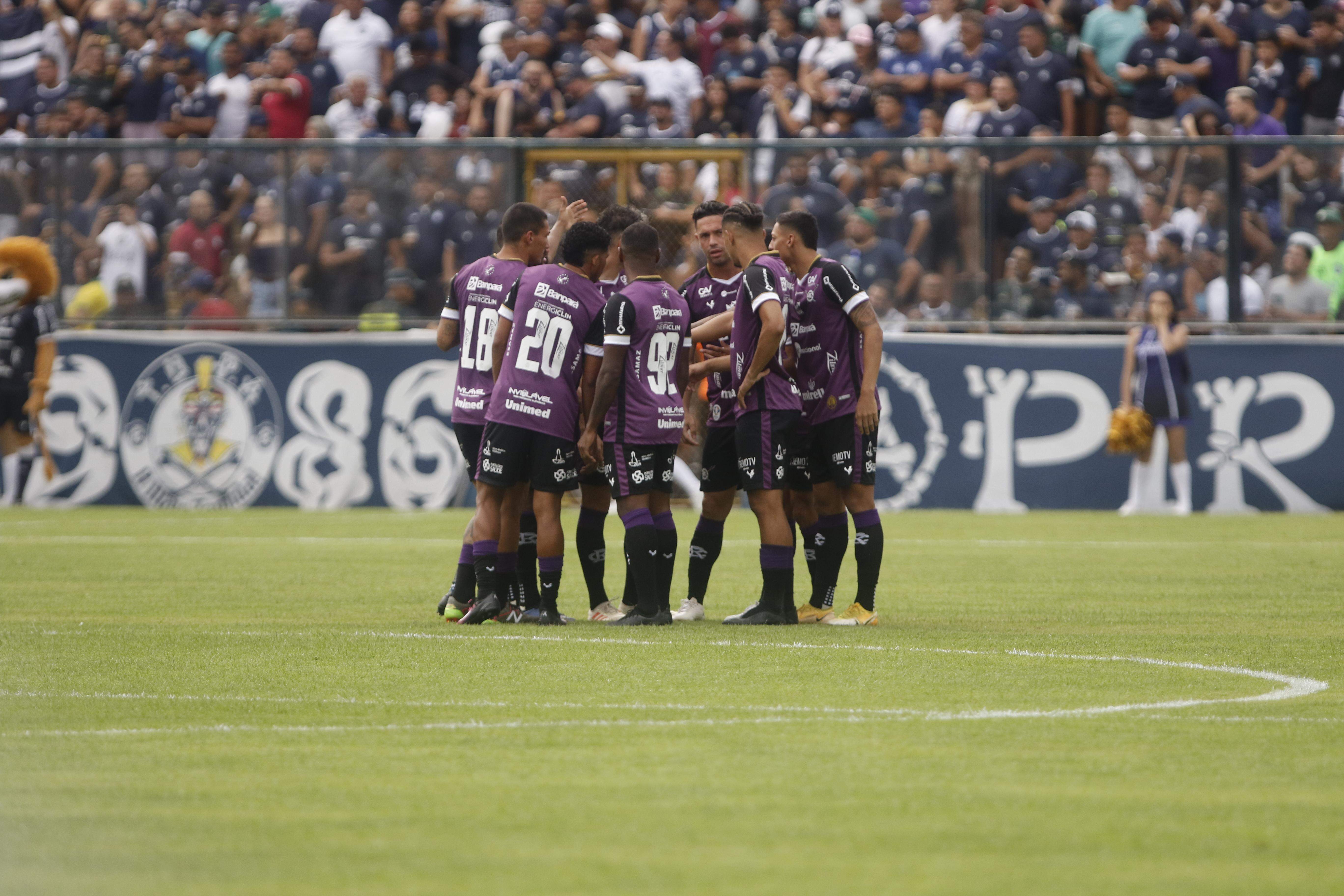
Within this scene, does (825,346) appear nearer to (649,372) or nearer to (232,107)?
(649,372)

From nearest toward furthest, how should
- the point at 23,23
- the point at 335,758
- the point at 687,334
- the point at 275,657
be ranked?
1. the point at 335,758
2. the point at 275,657
3. the point at 687,334
4. the point at 23,23

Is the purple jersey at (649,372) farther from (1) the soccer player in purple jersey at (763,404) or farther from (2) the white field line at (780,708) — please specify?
(2) the white field line at (780,708)

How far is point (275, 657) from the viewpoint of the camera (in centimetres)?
870

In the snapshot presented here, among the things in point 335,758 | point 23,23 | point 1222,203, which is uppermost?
point 23,23

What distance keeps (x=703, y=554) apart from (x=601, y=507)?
0.64m

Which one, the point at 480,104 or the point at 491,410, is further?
the point at 480,104

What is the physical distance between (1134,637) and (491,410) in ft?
11.7

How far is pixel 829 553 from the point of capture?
1052 cm

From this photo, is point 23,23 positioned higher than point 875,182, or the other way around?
point 23,23

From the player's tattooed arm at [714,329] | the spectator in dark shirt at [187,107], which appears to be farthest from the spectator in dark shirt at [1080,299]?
the spectator in dark shirt at [187,107]

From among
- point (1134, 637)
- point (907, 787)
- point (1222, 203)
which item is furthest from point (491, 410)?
point (1222, 203)

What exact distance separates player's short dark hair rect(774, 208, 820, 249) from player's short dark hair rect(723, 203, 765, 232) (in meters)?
0.15

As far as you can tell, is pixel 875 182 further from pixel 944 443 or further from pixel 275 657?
pixel 275 657

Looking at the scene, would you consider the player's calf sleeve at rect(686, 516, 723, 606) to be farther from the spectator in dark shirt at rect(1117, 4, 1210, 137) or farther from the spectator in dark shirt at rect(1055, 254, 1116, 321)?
the spectator in dark shirt at rect(1117, 4, 1210, 137)
